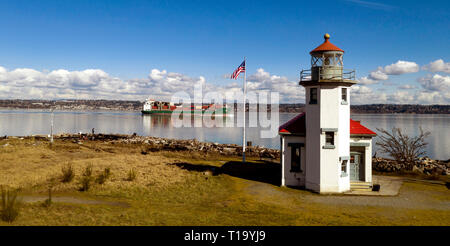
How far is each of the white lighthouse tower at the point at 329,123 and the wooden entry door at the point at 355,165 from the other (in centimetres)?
189

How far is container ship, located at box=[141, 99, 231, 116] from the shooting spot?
179m

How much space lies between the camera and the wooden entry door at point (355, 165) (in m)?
18.4

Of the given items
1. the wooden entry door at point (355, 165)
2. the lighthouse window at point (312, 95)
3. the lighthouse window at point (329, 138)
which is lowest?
the wooden entry door at point (355, 165)

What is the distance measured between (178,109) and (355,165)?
16519 centimetres

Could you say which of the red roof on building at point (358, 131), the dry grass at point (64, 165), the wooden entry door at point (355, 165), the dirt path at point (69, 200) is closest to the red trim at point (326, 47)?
the red roof on building at point (358, 131)

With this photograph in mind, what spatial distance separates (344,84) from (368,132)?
3801 millimetres

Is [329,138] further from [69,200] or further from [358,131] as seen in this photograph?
[69,200]

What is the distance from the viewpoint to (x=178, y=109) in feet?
588

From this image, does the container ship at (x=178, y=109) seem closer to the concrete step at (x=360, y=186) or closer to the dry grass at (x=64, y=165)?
the dry grass at (x=64, y=165)

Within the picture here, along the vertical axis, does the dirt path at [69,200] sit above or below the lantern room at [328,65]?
below

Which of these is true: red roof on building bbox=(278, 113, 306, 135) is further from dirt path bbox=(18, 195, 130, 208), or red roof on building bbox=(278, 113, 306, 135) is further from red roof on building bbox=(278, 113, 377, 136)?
dirt path bbox=(18, 195, 130, 208)

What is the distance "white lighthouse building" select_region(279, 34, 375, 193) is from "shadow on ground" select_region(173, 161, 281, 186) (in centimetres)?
258
